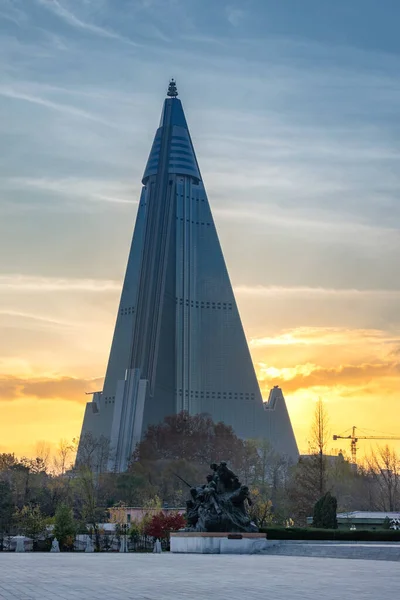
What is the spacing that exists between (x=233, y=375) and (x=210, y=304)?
31.2 feet

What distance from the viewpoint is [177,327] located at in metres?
114

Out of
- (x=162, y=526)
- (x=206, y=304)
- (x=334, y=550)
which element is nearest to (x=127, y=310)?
(x=206, y=304)

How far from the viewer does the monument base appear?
3544 centimetres

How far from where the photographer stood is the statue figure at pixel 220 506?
36594 millimetres

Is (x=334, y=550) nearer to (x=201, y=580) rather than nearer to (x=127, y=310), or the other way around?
(x=201, y=580)

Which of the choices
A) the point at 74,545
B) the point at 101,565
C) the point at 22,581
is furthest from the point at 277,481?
the point at 22,581

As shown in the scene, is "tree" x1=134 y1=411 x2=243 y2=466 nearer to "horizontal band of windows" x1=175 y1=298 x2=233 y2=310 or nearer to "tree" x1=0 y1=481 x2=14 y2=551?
"horizontal band of windows" x1=175 y1=298 x2=233 y2=310

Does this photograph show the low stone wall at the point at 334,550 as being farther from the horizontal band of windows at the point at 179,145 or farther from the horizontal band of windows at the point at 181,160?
the horizontal band of windows at the point at 179,145

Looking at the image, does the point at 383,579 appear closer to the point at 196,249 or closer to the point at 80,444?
the point at 80,444

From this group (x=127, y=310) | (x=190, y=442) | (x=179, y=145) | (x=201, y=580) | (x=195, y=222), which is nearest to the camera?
(x=201, y=580)

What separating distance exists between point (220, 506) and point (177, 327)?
76.8 meters

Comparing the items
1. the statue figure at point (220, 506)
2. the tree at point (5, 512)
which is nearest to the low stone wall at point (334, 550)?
the statue figure at point (220, 506)

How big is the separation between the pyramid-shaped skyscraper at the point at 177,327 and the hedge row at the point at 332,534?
71.2 m

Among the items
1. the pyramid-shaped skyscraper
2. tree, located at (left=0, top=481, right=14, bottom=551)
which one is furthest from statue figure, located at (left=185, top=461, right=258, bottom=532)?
the pyramid-shaped skyscraper
